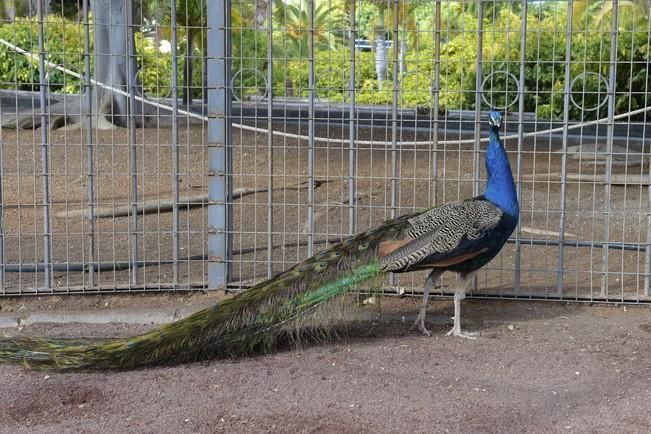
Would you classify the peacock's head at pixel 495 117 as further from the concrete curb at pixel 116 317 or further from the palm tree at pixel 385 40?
the concrete curb at pixel 116 317

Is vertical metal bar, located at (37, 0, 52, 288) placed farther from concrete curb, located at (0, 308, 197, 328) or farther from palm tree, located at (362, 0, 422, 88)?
palm tree, located at (362, 0, 422, 88)

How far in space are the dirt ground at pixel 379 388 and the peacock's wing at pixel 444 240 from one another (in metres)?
0.63

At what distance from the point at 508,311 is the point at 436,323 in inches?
27.2

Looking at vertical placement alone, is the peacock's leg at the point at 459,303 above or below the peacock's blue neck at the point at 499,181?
below

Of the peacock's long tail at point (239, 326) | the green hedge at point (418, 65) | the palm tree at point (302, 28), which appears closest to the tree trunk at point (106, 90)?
the green hedge at point (418, 65)

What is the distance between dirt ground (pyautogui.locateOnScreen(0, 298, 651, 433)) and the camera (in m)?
5.25

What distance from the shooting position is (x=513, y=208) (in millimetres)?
6895

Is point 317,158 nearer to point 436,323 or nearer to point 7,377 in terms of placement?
point 436,323

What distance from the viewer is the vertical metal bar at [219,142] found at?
307 inches

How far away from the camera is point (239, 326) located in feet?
20.7

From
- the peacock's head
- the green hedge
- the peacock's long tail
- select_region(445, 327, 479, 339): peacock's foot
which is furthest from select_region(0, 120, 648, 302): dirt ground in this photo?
the peacock's long tail

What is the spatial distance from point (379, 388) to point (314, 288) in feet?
3.28

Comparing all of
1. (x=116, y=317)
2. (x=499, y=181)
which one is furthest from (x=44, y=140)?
(x=499, y=181)

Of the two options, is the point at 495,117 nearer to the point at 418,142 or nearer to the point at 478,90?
the point at 478,90
